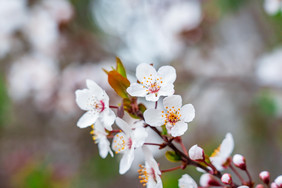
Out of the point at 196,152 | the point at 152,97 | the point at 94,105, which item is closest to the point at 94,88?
the point at 94,105

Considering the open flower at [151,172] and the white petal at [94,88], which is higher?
the white petal at [94,88]

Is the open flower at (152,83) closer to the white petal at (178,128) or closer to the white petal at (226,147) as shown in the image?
the white petal at (178,128)

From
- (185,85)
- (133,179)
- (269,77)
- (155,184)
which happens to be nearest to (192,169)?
(185,85)

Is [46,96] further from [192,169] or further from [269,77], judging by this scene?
[269,77]

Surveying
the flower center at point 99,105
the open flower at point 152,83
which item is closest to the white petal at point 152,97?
the open flower at point 152,83

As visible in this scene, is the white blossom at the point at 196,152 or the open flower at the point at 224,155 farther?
the open flower at the point at 224,155

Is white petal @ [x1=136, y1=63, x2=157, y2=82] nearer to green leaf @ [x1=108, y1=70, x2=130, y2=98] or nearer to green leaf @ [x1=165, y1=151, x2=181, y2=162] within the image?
green leaf @ [x1=108, y1=70, x2=130, y2=98]
